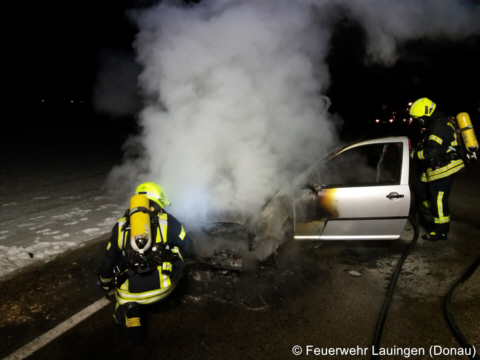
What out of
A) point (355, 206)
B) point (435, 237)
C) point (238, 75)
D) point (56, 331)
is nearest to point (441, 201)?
point (435, 237)

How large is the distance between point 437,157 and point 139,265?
4483 millimetres

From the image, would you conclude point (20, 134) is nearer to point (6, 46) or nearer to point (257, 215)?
point (257, 215)

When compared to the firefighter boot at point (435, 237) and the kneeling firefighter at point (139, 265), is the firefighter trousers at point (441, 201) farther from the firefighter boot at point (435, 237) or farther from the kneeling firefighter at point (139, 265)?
the kneeling firefighter at point (139, 265)

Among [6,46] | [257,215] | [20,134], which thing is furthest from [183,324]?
[6,46]

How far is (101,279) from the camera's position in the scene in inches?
113

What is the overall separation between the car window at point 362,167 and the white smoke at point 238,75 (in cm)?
51

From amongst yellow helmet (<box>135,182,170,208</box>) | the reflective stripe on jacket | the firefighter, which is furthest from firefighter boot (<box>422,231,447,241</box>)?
yellow helmet (<box>135,182,170,208</box>)

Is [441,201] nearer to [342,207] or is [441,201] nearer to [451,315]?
[342,207]

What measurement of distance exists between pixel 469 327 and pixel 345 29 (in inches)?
186

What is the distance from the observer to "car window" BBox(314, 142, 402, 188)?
17.0 feet

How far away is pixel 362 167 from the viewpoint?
5.53 metres
